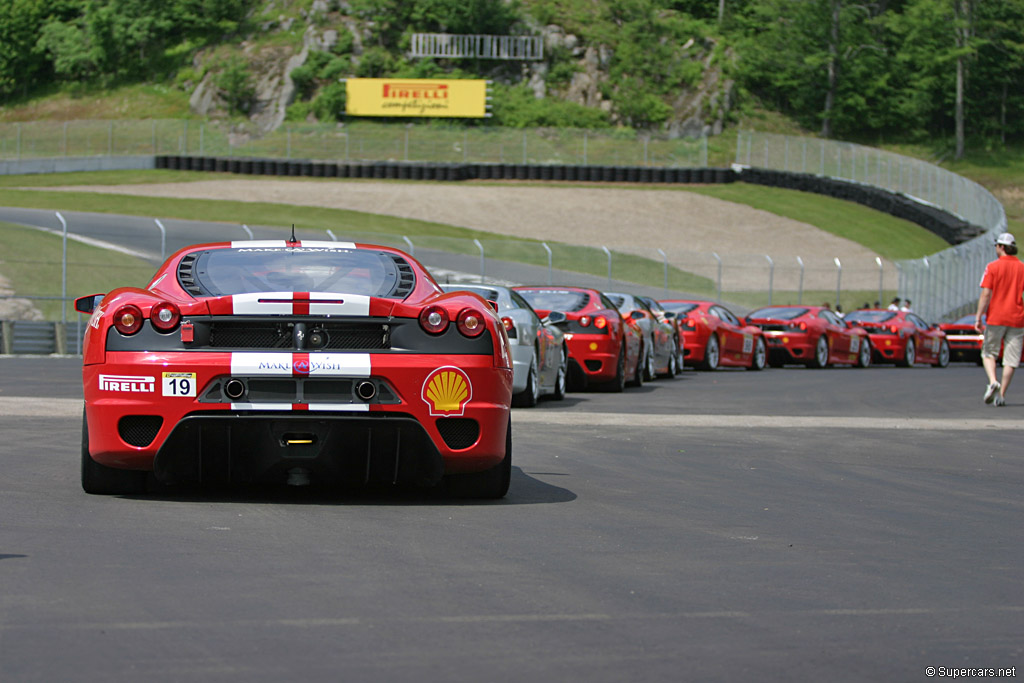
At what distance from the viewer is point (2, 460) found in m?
8.57

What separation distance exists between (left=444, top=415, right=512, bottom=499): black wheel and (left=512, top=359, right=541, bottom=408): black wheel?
22.6 ft

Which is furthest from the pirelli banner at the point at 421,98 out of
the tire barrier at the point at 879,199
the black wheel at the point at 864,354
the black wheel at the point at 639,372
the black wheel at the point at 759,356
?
the black wheel at the point at 639,372

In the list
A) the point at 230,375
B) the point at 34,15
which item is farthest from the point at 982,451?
the point at 34,15

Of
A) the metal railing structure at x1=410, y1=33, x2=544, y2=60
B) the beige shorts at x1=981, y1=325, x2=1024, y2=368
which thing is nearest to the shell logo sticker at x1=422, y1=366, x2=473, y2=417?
the beige shorts at x1=981, y1=325, x2=1024, y2=368

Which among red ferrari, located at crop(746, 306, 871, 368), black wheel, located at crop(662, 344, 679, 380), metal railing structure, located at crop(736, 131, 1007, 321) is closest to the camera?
black wheel, located at crop(662, 344, 679, 380)

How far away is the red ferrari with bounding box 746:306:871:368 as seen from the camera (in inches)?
1041

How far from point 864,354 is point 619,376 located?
12.4 metres

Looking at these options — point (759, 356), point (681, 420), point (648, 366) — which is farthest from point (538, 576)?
point (759, 356)

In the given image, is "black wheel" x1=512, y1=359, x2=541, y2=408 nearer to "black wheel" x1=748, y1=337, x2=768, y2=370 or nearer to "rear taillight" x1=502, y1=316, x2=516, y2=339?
"rear taillight" x1=502, y1=316, x2=516, y2=339

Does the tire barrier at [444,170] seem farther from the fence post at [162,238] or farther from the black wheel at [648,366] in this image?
the black wheel at [648,366]

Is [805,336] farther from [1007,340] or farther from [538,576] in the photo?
[538,576]

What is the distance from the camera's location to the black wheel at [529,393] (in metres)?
14.3

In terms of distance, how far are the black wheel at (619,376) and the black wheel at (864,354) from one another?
38.7 ft

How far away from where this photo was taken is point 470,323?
6.78 m
